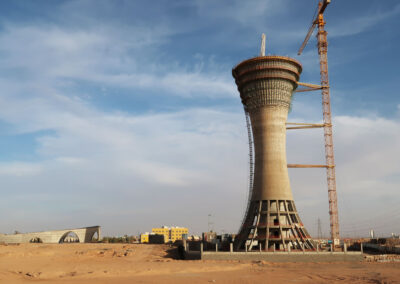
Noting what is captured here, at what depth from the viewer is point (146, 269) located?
43031 millimetres

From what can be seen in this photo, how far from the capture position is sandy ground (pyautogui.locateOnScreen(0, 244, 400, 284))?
1401 inches

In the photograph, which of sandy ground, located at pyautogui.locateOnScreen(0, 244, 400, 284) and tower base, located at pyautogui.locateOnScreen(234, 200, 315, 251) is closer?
sandy ground, located at pyautogui.locateOnScreen(0, 244, 400, 284)

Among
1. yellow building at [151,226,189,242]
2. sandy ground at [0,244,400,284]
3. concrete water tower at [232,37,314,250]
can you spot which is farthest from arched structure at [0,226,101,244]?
yellow building at [151,226,189,242]

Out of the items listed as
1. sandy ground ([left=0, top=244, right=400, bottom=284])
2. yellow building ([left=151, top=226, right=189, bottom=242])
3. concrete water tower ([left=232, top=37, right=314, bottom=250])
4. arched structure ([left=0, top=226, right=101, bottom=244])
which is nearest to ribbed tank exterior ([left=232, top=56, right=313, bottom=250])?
concrete water tower ([left=232, top=37, right=314, bottom=250])

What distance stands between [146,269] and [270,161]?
2674 centimetres

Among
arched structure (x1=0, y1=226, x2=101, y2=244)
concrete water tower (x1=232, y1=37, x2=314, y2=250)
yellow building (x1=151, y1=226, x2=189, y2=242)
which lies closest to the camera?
concrete water tower (x1=232, y1=37, x2=314, y2=250)

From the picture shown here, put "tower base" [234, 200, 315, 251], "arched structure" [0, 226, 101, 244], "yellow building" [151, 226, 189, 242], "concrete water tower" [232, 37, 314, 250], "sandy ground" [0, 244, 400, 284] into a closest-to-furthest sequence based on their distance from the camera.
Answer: "sandy ground" [0, 244, 400, 284] < "tower base" [234, 200, 315, 251] < "concrete water tower" [232, 37, 314, 250] < "arched structure" [0, 226, 101, 244] < "yellow building" [151, 226, 189, 242]

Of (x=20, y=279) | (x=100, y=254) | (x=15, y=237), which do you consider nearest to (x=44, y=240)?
(x=15, y=237)

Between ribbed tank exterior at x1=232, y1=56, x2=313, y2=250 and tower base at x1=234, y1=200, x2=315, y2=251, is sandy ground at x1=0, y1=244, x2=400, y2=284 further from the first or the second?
ribbed tank exterior at x1=232, y1=56, x2=313, y2=250

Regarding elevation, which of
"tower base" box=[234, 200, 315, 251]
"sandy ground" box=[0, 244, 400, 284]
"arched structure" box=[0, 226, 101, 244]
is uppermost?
"tower base" box=[234, 200, 315, 251]

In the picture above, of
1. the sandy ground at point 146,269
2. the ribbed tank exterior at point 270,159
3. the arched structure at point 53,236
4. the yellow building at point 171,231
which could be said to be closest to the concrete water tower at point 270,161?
the ribbed tank exterior at point 270,159

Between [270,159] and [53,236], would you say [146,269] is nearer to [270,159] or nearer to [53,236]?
[270,159]

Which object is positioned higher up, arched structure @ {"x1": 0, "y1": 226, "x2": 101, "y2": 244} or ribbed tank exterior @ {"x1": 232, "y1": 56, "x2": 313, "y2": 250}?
ribbed tank exterior @ {"x1": 232, "y1": 56, "x2": 313, "y2": 250}

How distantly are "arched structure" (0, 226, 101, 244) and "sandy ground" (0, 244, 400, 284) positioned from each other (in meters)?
18.2
